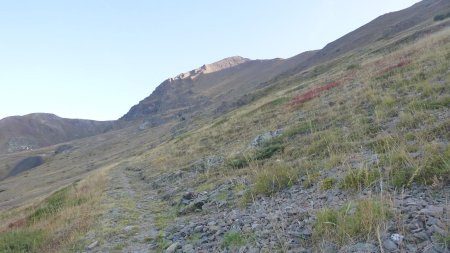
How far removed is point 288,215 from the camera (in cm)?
760

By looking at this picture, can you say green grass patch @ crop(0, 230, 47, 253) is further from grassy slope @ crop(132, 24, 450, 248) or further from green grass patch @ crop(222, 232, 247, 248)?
green grass patch @ crop(222, 232, 247, 248)

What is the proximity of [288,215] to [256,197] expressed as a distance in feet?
7.84

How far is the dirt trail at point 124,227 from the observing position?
941cm

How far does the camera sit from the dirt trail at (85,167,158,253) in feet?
30.9

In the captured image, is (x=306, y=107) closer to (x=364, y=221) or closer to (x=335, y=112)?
(x=335, y=112)

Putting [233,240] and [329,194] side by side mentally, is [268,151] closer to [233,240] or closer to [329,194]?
[329,194]

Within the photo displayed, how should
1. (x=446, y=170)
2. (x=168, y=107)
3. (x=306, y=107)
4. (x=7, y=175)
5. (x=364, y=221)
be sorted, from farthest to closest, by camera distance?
(x=168, y=107) → (x=7, y=175) → (x=306, y=107) → (x=446, y=170) → (x=364, y=221)

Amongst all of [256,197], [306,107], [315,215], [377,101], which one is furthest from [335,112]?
[315,215]

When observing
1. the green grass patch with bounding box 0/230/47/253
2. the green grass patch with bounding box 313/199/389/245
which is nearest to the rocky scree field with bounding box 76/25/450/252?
the green grass patch with bounding box 313/199/389/245

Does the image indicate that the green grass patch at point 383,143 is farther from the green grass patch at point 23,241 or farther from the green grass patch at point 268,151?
the green grass patch at point 23,241

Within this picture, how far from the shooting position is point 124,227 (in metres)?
11.2

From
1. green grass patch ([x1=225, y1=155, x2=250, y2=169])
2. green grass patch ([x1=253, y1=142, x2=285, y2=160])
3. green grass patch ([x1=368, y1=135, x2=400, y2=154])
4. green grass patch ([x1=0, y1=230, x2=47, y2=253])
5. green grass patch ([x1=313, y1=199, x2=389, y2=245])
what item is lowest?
green grass patch ([x1=225, y1=155, x2=250, y2=169])

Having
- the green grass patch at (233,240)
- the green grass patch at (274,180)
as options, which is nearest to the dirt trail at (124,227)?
the green grass patch at (233,240)

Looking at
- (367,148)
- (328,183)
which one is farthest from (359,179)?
(367,148)
